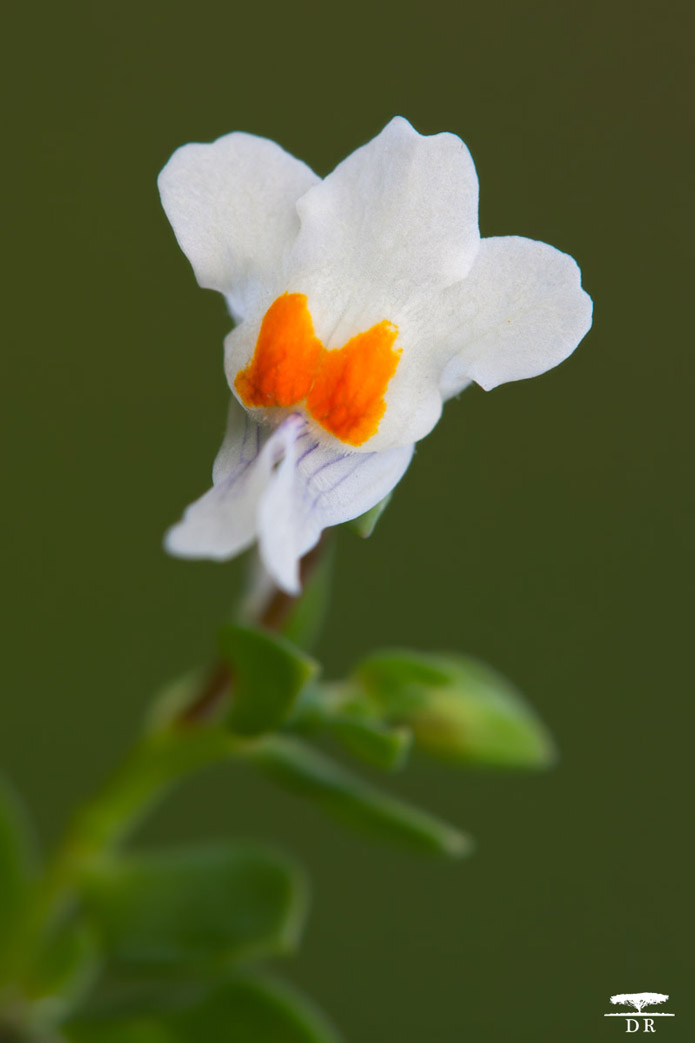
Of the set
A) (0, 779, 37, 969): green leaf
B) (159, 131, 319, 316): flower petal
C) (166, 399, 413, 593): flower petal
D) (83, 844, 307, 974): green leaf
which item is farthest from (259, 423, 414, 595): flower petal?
(0, 779, 37, 969): green leaf

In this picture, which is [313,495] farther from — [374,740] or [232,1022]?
[232,1022]

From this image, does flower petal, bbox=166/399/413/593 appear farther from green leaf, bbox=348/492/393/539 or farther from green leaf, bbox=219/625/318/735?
green leaf, bbox=219/625/318/735

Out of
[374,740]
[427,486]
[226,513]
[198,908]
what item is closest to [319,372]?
[226,513]

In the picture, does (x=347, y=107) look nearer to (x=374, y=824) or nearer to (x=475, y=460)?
(x=475, y=460)

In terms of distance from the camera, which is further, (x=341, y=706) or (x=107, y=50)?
(x=107, y=50)

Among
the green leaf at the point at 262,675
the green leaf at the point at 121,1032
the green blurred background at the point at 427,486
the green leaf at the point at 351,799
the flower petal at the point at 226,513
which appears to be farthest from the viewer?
the green blurred background at the point at 427,486

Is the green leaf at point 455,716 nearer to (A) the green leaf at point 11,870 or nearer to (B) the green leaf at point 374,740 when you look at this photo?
(B) the green leaf at point 374,740

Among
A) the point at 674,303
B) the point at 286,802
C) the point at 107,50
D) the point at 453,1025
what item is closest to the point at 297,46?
the point at 107,50

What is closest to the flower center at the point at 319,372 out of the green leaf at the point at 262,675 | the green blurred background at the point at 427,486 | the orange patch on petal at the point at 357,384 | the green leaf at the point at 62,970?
the orange patch on petal at the point at 357,384
